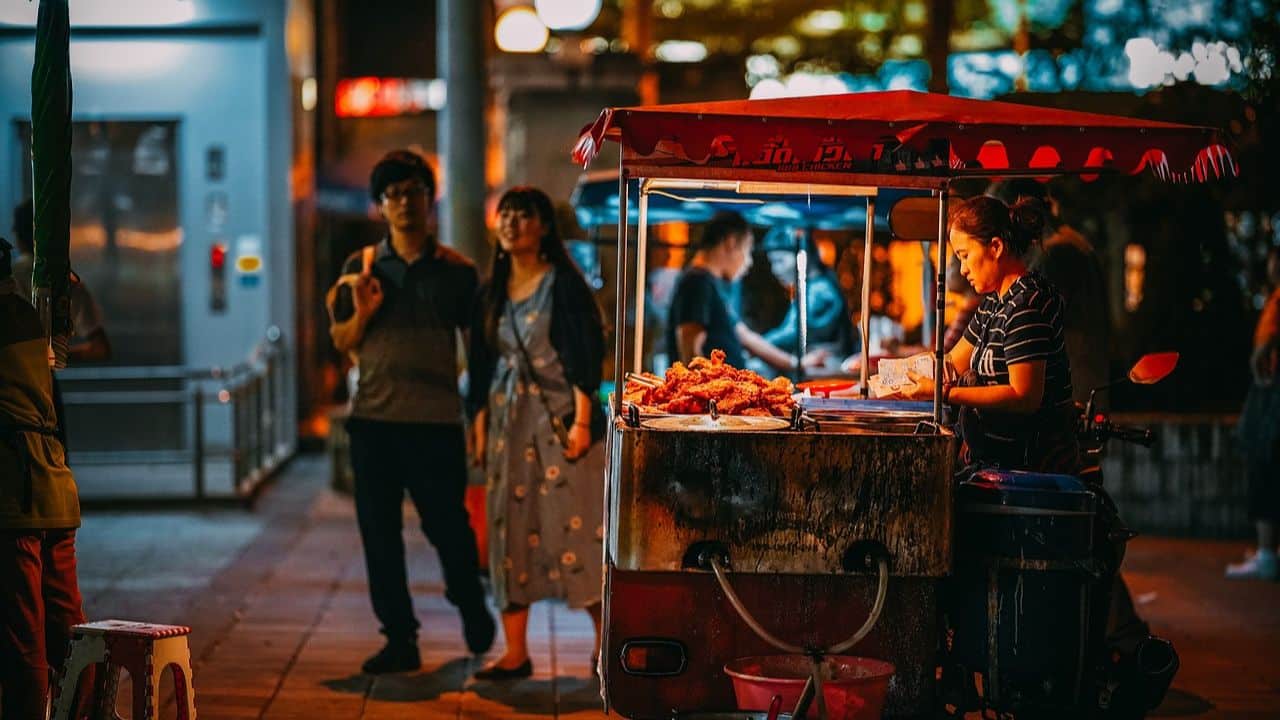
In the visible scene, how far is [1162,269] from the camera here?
12.0 metres

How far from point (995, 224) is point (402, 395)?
2.83 m

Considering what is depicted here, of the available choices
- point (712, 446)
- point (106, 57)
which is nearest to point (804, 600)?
point (712, 446)

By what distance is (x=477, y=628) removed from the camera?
23.4 feet

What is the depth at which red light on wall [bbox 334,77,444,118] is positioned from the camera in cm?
1759

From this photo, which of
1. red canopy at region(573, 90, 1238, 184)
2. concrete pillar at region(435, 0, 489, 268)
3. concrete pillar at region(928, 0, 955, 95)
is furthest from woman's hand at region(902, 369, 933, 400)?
concrete pillar at region(928, 0, 955, 95)

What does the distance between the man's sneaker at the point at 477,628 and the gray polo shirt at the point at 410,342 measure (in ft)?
2.89

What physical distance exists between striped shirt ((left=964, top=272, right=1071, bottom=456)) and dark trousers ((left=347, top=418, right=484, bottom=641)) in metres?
2.64

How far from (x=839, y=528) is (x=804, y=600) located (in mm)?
344

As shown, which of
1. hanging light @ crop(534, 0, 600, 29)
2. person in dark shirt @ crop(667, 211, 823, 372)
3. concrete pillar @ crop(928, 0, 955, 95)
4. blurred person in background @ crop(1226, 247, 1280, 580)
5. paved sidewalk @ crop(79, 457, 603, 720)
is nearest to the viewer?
paved sidewalk @ crop(79, 457, 603, 720)

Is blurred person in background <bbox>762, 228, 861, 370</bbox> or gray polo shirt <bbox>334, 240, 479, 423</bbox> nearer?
gray polo shirt <bbox>334, 240, 479, 423</bbox>

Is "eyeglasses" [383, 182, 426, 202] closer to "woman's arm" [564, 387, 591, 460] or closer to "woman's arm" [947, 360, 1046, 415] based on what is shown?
"woman's arm" [564, 387, 591, 460]

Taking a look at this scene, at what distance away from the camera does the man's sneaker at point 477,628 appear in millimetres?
7133

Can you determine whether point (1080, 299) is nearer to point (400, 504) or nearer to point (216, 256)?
point (400, 504)

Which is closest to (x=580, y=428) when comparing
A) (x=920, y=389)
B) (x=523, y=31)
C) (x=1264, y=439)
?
(x=920, y=389)
